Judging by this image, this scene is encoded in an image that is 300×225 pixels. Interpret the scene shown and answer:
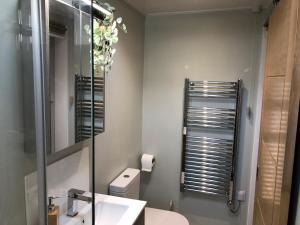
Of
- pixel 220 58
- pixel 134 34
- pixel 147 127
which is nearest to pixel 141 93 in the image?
pixel 147 127

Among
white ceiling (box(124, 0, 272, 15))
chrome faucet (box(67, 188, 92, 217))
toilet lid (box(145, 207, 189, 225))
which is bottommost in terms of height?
toilet lid (box(145, 207, 189, 225))

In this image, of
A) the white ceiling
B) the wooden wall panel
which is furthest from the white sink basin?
the white ceiling

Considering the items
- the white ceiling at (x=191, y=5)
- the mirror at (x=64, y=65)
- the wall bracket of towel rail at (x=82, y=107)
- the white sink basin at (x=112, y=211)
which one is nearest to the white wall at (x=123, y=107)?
the white ceiling at (x=191, y=5)

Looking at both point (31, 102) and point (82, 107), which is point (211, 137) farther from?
point (31, 102)

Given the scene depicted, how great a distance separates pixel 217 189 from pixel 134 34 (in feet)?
6.04

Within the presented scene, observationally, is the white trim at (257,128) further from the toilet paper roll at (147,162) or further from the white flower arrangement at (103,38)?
the white flower arrangement at (103,38)

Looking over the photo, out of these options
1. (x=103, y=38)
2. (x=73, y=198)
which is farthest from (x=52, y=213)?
(x=103, y=38)

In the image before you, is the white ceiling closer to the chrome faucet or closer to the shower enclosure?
the shower enclosure

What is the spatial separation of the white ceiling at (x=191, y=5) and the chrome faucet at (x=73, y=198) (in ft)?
5.48

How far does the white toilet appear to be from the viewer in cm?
217

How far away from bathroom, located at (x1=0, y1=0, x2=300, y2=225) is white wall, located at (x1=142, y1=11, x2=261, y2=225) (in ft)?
0.04

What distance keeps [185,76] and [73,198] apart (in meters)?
1.69

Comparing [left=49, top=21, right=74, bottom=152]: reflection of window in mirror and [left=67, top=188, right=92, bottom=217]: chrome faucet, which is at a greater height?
[left=49, top=21, right=74, bottom=152]: reflection of window in mirror

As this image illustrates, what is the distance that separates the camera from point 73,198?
63.1 inches
